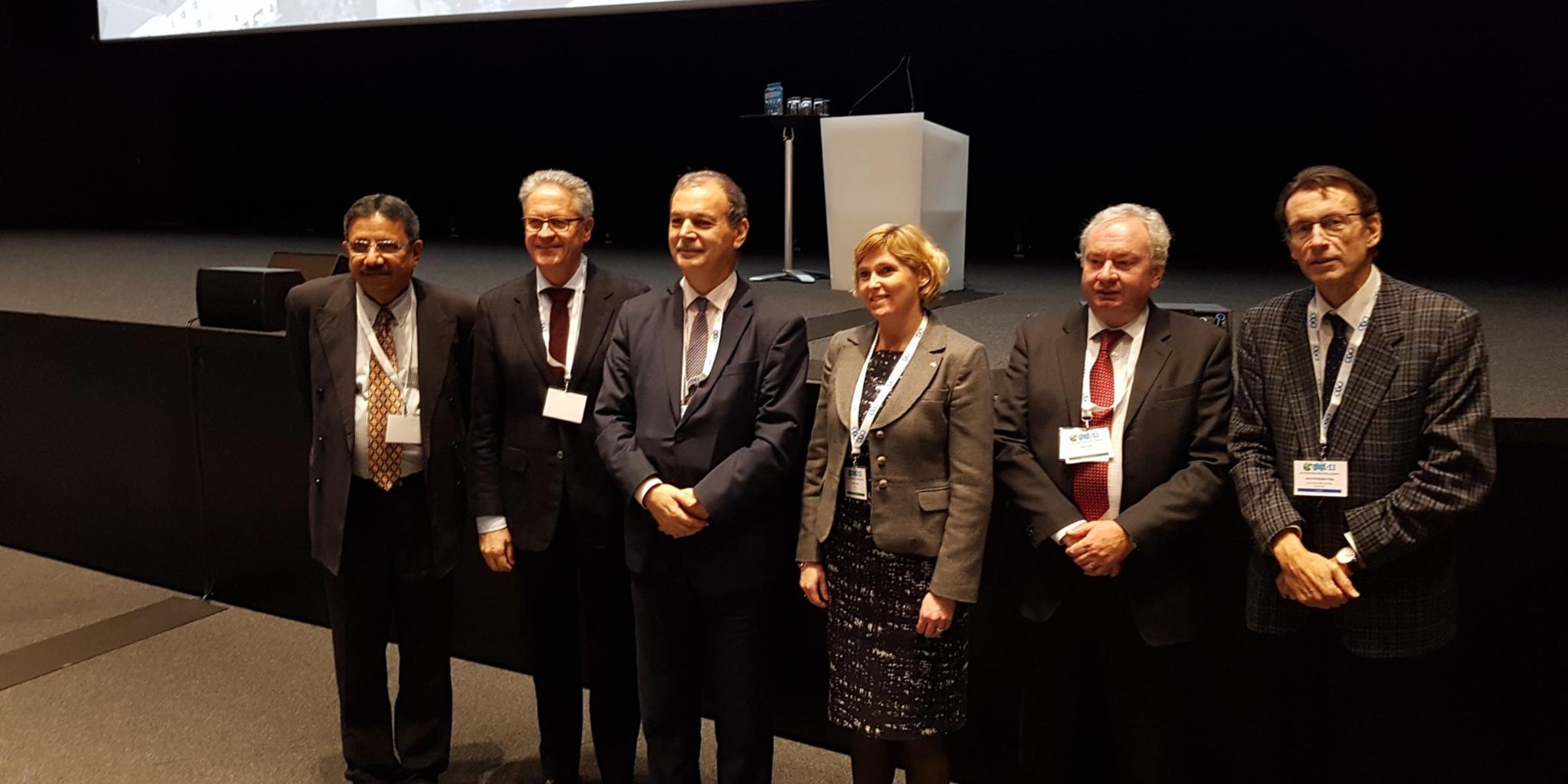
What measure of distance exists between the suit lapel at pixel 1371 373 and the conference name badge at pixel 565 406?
141cm

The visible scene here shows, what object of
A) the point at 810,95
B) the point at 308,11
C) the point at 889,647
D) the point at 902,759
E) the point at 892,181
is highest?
the point at 308,11

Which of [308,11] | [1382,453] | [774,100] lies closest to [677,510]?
[1382,453]

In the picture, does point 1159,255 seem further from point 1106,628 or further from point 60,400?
point 60,400

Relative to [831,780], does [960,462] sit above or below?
above

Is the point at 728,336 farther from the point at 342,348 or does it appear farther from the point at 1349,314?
the point at 1349,314

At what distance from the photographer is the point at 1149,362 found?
203cm

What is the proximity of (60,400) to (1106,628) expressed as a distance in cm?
392

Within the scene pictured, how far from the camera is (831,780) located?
2805mm

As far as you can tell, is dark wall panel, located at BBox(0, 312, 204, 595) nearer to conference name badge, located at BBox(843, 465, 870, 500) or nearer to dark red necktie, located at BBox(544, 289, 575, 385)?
dark red necktie, located at BBox(544, 289, 575, 385)

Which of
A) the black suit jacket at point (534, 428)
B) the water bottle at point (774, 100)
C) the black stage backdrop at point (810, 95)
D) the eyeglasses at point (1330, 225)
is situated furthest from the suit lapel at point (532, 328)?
the black stage backdrop at point (810, 95)

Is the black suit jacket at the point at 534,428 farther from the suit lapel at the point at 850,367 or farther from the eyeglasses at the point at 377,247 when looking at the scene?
the suit lapel at the point at 850,367

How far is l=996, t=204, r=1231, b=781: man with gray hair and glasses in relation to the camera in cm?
201

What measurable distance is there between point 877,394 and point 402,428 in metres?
1.08

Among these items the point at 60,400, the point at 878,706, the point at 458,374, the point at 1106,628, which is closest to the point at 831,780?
the point at 878,706
